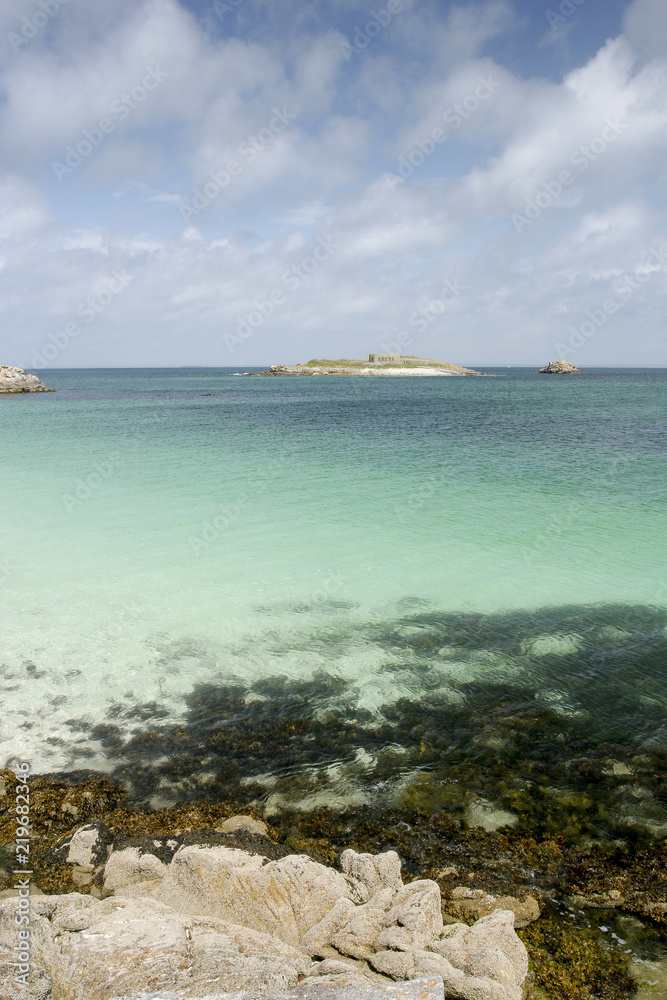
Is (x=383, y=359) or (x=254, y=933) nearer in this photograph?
(x=254, y=933)

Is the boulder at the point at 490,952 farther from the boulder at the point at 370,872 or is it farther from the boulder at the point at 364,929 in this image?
the boulder at the point at 370,872

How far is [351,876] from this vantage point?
5.25 m

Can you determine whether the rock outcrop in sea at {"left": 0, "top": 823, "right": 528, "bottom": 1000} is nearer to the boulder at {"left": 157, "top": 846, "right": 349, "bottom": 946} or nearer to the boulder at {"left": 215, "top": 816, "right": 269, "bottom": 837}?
the boulder at {"left": 157, "top": 846, "right": 349, "bottom": 946}

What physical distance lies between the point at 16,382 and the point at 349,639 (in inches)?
3724

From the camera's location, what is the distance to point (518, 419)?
2061 inches

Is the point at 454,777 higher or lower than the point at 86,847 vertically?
higher

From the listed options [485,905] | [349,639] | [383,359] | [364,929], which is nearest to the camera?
[364,929]

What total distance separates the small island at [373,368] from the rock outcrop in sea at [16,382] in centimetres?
9030

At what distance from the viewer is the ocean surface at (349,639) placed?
7094 mm

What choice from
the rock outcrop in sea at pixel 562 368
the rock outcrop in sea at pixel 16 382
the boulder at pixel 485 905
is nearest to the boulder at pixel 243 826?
the boulder at pixel 485 905

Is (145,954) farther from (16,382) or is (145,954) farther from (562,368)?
(562,368)

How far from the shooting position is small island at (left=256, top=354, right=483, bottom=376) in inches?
6786

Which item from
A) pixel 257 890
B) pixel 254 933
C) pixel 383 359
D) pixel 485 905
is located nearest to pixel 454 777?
pixel 485 905

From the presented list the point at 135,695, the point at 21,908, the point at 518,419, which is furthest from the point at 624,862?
the point at 518,419
